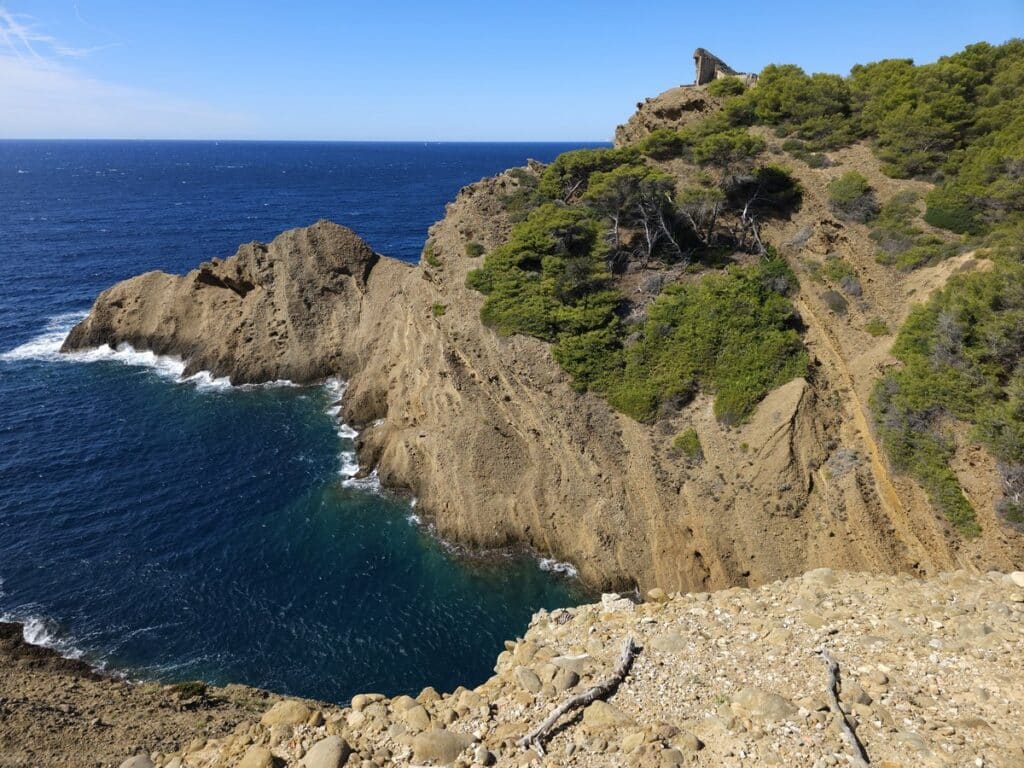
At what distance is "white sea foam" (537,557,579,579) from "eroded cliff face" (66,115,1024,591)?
1.33ft

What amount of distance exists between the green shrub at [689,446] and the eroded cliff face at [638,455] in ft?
1.38

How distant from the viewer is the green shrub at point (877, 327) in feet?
114

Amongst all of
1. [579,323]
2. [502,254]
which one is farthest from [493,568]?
[502,254]

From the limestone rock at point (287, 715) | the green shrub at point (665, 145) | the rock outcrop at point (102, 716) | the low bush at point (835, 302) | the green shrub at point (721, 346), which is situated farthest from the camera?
the green shrub at point (665, 145)

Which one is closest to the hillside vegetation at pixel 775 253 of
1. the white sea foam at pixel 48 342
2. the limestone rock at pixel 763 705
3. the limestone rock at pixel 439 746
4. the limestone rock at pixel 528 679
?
the limestone rock at pixel 763 705

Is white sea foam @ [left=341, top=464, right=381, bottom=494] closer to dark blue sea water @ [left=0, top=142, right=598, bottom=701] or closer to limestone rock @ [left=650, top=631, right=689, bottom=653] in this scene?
dark blue sea water @ [left=0, top=142, right=598, bottom=701]

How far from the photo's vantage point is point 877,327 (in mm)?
34844

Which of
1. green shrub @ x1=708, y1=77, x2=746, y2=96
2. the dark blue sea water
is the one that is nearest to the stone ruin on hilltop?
green shrub @ x1=708, y1=77, x2=746, y2=96

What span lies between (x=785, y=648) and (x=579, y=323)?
2445 centimetres

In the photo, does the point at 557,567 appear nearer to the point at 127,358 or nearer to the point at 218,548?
the point at 218,548

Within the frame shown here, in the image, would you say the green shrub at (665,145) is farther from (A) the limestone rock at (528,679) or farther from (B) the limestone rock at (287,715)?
(B) the limestone rock at (287,715)

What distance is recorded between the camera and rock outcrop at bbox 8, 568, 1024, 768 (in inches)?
539

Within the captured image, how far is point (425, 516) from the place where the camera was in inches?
1522

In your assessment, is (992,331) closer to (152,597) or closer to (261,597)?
(261,597)
